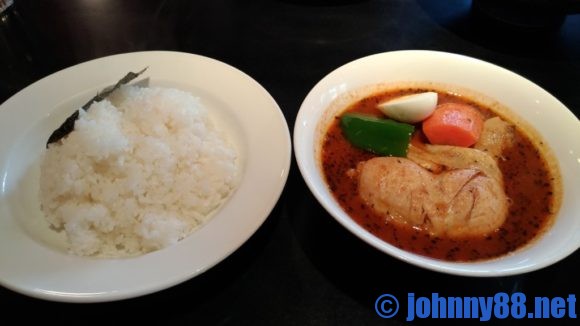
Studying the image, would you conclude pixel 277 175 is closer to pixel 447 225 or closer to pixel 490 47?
pixel 447 225

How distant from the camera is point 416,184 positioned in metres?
1.69

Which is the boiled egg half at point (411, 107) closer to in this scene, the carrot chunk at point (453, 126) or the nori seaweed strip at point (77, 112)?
the carrot chunk at point (453, 126)

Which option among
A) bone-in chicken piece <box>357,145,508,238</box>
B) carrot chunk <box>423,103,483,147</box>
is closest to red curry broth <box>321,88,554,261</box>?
bone-in chicken piece <box>357,145,508,238</box>

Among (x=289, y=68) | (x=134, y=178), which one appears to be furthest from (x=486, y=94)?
(x=134, y=178)

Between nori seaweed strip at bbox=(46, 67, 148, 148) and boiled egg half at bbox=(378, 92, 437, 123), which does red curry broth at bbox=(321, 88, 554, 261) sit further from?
nori seaweed strip at bbox=(46, 67, 148, 148)

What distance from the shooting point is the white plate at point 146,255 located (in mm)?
1396

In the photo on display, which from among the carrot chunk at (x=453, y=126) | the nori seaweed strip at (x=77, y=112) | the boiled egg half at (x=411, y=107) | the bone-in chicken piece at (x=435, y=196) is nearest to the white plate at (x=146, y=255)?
the nori seaweed strip at (x=77, y=112)

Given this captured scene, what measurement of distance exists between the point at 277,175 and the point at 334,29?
177 centimetres

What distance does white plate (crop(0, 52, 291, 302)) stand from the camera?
140 cm

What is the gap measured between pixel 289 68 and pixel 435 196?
1.40 metres

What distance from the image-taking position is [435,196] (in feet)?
5.48

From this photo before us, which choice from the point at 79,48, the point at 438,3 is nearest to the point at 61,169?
the point at 79,48

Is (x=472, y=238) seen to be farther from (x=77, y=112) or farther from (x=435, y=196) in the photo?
(x=77, y=112)

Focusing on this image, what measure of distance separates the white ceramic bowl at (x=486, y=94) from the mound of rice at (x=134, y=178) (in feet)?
1.48
